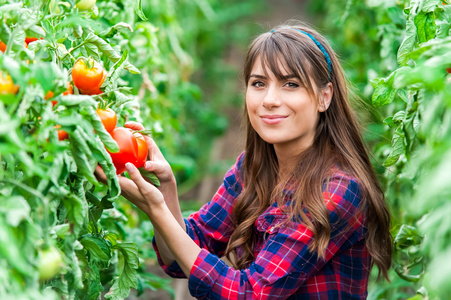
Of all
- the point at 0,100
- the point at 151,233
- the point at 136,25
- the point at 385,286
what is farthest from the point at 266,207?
the point at 0,100

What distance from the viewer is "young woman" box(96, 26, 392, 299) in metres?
1.51

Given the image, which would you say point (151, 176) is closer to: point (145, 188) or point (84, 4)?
point (145, 188)

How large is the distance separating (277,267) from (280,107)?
454mm

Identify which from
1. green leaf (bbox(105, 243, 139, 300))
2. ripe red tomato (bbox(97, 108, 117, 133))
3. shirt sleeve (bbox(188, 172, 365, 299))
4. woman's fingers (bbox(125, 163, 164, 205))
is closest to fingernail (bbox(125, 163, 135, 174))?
woman's fingers (bbox(125, 163, 164, 205))

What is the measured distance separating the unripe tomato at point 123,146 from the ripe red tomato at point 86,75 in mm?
113

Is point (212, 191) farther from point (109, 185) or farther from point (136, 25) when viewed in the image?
point (109, 185)

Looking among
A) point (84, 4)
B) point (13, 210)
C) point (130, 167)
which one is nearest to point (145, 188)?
point (130, 167)

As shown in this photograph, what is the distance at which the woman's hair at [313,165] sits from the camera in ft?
5.30

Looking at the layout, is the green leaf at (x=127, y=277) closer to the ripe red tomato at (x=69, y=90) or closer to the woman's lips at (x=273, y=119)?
the ripe red tomato at (x=69, y=90)

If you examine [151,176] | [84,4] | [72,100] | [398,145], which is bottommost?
[151,176]

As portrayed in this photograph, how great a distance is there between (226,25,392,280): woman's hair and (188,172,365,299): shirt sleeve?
0.04 metres

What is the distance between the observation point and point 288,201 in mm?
1678

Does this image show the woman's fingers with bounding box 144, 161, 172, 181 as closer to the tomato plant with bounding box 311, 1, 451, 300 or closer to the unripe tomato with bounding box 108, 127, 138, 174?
the unripe tomato with bounding box 108, 127, 138, 174

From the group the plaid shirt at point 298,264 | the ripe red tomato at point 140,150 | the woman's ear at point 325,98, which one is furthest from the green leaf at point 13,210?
the woman's ear at point 325,98
